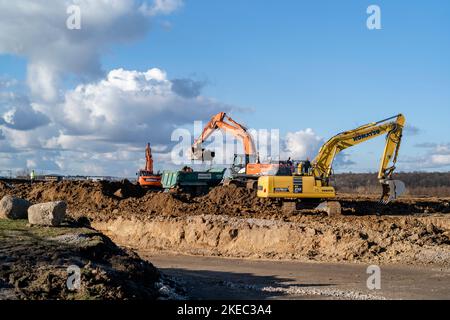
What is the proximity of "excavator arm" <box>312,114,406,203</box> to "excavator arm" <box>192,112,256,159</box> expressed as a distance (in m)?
6.99

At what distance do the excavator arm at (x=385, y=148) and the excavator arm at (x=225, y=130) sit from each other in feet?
22.9

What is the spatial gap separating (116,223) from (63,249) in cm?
1543

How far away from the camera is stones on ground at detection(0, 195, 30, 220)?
50.1 ft

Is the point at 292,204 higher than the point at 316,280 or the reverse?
higher

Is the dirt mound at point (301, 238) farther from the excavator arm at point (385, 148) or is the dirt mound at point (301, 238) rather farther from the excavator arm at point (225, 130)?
the excavator arm at point (225, 130)

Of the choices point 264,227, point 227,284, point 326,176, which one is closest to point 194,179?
point 326,176

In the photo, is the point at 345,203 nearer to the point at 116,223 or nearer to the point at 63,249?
the point at 116,223

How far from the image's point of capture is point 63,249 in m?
11.8

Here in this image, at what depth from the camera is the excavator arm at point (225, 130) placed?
3497cm

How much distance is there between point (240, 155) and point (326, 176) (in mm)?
8210

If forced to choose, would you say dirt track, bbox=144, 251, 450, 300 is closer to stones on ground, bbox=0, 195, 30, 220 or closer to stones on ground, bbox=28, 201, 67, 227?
stones on ground, bbox=28, 201, 67, 227

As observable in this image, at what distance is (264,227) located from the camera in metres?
23.1

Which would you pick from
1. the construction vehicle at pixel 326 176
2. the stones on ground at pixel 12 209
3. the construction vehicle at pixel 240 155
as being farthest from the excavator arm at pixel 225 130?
the stones on ground at pixel 12 209
